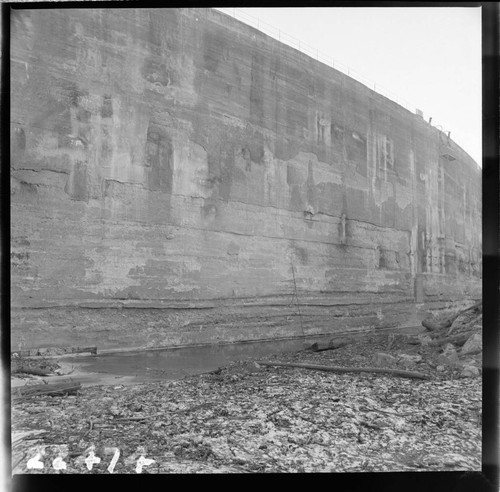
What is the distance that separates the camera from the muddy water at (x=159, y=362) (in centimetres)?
679

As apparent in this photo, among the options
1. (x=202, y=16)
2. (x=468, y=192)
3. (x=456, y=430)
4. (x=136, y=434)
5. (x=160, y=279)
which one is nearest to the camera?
(x=136, y=434)

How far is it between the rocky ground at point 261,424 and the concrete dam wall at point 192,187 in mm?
1293

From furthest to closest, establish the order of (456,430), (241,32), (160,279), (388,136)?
1. (388,136)
2. (241,32)
3. (160,279)
4. (456,430)

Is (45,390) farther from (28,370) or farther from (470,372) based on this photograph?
(470,372)

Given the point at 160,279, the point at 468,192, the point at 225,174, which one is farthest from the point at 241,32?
the point at 468,192

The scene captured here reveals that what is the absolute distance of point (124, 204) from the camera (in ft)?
24.2

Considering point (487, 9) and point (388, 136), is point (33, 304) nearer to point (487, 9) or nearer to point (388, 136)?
point (487, 9)

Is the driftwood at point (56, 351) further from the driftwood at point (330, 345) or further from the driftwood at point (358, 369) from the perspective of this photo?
the driftwood at point (330, 345)

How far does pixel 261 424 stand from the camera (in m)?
5.22

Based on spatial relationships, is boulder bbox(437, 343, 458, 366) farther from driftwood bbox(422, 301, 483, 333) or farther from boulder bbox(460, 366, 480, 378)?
driftwood bbox(422, 301, 483, 333)

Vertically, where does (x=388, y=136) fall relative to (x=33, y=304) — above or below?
A: above

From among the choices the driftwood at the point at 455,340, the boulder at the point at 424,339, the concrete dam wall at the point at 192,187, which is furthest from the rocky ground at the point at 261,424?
the concrete dam wall at the point at 192,187

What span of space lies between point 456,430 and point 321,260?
546 centimetres

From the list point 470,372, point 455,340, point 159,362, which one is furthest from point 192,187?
point 470,372
